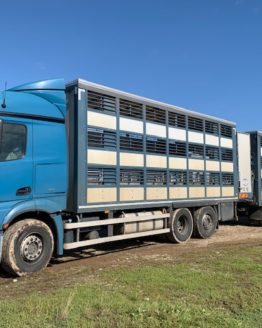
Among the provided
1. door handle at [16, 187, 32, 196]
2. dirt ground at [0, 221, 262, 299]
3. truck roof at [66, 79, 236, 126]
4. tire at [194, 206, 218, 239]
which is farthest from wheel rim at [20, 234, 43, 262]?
Answer: tire at [194, 206, 218, 239]

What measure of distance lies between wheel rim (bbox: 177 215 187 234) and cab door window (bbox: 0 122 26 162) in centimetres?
567

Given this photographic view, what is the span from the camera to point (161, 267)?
301 inches

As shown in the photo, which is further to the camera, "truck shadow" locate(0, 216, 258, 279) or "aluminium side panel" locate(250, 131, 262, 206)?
"aluminium side panel" locate(250, 131, 262, 206)

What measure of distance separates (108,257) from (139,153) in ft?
8.55

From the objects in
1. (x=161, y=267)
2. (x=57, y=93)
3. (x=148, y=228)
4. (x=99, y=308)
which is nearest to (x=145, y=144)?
(x=148, y=228)

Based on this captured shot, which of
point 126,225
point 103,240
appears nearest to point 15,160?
point 103,240

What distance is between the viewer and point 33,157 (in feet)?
25.0

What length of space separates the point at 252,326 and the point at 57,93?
5.79m

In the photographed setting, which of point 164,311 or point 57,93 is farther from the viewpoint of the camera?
point 57,93

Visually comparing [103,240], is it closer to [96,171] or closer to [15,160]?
[96,171]

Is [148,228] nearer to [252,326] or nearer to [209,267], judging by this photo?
[209,267]

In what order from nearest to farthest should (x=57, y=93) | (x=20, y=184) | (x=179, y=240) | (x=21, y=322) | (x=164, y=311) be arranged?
(x=21, y=322) → (x=164, y=311) → (x=20, y=184) → (x=57, y=93) → (x=179, y=240)

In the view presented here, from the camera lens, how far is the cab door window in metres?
7.20

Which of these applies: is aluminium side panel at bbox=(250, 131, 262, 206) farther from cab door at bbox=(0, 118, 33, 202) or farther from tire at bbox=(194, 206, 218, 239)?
cab door at bbox=(0, 118, 33, 202)
